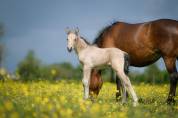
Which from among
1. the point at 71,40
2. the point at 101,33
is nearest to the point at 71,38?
the point at 71,40

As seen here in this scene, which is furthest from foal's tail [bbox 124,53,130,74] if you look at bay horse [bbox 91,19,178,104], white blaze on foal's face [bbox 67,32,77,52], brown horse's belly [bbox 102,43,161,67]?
brown horse's belly [bbox 102,43,161,67]

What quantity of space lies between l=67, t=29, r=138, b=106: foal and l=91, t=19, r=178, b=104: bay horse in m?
2.43

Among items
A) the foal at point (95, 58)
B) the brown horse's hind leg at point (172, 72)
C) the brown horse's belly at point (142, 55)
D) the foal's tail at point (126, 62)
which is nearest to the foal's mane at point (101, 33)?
the brown horse's belly at point (142, 55)

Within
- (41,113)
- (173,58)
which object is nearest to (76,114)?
(41,113)

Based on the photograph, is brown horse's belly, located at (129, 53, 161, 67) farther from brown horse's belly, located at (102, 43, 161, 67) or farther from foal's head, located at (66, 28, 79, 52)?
foal's head, located at (66, 28, 79, 52)

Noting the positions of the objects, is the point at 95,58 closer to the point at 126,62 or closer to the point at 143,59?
the point at 126,62

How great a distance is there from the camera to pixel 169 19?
52.8 feet

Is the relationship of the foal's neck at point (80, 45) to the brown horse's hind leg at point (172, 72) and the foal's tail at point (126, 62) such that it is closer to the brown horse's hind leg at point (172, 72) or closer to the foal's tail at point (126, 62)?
the foal's tail at point (126, 62)

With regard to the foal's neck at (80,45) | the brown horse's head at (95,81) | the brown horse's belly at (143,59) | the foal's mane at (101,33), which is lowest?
the brown horse's head at (95,81)

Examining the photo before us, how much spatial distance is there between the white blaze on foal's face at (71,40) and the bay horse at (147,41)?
3.36 m

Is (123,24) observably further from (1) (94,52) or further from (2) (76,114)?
(2) (76,114)

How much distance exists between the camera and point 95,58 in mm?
13273

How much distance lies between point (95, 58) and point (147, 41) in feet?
11.1

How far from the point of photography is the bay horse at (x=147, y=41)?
50.8 feet
